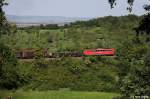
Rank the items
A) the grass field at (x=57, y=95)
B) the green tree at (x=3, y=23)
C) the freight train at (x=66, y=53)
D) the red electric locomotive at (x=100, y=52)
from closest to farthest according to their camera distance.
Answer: the green tree at (x=3, y=23), the grass field at (x=57, y=95), the freight train at (x=66, y=53), the red electric locomotive at (x=100, y=52)

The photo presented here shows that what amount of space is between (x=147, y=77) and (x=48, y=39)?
54.1 metres

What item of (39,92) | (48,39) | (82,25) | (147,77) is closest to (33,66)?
(39,92)

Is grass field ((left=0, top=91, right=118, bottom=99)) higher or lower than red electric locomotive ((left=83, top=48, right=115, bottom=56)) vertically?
lower

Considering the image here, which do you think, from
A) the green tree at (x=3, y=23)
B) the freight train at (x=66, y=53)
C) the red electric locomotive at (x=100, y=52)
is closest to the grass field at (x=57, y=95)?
the freight train at (x=66, y=53)

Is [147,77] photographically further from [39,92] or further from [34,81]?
[34,81]

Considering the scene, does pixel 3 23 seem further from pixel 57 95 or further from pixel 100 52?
pixel 100 52

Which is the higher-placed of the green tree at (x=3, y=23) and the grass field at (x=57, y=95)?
the green tree at (x=3, y=23)

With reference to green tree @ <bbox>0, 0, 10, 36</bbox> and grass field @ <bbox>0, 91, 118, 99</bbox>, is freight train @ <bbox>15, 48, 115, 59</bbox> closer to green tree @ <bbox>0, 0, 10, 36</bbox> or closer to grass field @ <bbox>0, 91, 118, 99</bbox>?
grass field @ <bbox>0, 91, 118, 99</bbox>

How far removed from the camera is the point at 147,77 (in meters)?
14.2

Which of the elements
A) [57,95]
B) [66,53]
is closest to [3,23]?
[57,95]

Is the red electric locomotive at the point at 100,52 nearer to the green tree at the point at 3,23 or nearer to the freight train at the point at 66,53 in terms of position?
the freight train at the point at 66,53

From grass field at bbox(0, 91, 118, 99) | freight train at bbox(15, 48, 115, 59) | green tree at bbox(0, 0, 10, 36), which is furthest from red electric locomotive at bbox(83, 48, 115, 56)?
green tree at bbox(0, 0, 10, 36)

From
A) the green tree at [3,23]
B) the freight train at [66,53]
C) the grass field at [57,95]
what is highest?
the green tree at [3,23]

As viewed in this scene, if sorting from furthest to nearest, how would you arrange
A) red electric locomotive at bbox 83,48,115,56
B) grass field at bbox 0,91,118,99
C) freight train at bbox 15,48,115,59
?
red electric locomotive at bbox 83,48,115,56
freight train at bbox 15,48,115,59
grass field at bbox 0,91,118,99
